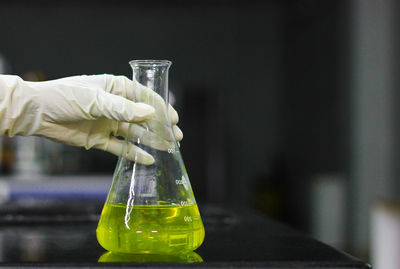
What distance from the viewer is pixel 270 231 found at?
912mm

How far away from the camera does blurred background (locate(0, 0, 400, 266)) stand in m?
4.32

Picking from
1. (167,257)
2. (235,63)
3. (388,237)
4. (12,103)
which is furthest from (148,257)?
(235,63)

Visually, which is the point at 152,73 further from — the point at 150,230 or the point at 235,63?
the point at 235,63

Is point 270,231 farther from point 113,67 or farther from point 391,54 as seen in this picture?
point 113,67

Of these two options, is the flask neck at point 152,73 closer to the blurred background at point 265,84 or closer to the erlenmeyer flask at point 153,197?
the erlenmeyer flask at point 153,197

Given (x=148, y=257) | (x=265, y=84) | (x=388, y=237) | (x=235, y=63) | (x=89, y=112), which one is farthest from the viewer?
(x=265, y=84)

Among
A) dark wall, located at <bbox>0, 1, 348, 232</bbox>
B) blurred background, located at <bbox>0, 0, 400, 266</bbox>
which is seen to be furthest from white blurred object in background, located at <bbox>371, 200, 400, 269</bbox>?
dark wall, located at <bbox>0, 1, 348, 232</bbox>

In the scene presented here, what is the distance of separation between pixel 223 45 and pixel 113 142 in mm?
4983

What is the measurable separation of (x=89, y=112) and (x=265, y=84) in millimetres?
5250

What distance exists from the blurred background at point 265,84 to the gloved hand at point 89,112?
2871mm

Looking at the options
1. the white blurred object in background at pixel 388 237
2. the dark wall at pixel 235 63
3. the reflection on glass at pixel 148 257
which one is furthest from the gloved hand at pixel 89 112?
the dark wall at pixel 235 63

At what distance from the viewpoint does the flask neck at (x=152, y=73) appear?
718 mm

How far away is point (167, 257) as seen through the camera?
2.18ft

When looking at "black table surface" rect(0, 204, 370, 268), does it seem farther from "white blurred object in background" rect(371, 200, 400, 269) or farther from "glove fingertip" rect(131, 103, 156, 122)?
"white blurred object in background" rect(371, 200, 400, 269)
